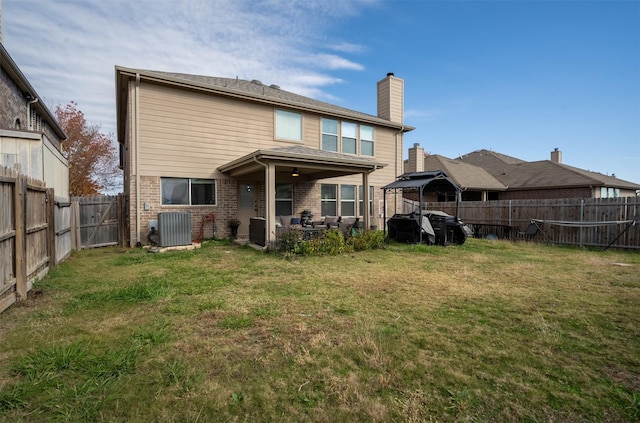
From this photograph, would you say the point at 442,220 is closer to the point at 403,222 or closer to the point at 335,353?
the point at 403,222

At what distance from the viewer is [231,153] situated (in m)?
11.4

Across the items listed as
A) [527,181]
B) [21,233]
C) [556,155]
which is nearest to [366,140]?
[21,233]

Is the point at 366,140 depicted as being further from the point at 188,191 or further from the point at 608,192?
the point at 608,192

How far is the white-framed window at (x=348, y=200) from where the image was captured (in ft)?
46.2

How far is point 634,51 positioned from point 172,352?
1470 cm

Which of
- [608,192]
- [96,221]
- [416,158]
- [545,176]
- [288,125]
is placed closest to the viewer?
[96,221]

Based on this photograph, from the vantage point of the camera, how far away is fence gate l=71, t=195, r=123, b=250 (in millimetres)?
9570

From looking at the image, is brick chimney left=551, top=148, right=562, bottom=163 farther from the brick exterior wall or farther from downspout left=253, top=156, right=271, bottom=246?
downspout left=253, top=156, right=271, bottom=246

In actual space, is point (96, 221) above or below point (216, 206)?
below

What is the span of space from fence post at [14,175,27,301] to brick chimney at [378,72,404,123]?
13.9 metres

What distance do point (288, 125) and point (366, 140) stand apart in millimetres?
3994

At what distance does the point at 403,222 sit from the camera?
11.2 metres

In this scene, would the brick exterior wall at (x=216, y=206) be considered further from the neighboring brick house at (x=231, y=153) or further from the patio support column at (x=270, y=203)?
the patio support column at (x=270, y=203)

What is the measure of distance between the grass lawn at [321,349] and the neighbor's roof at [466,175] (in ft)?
51.8
